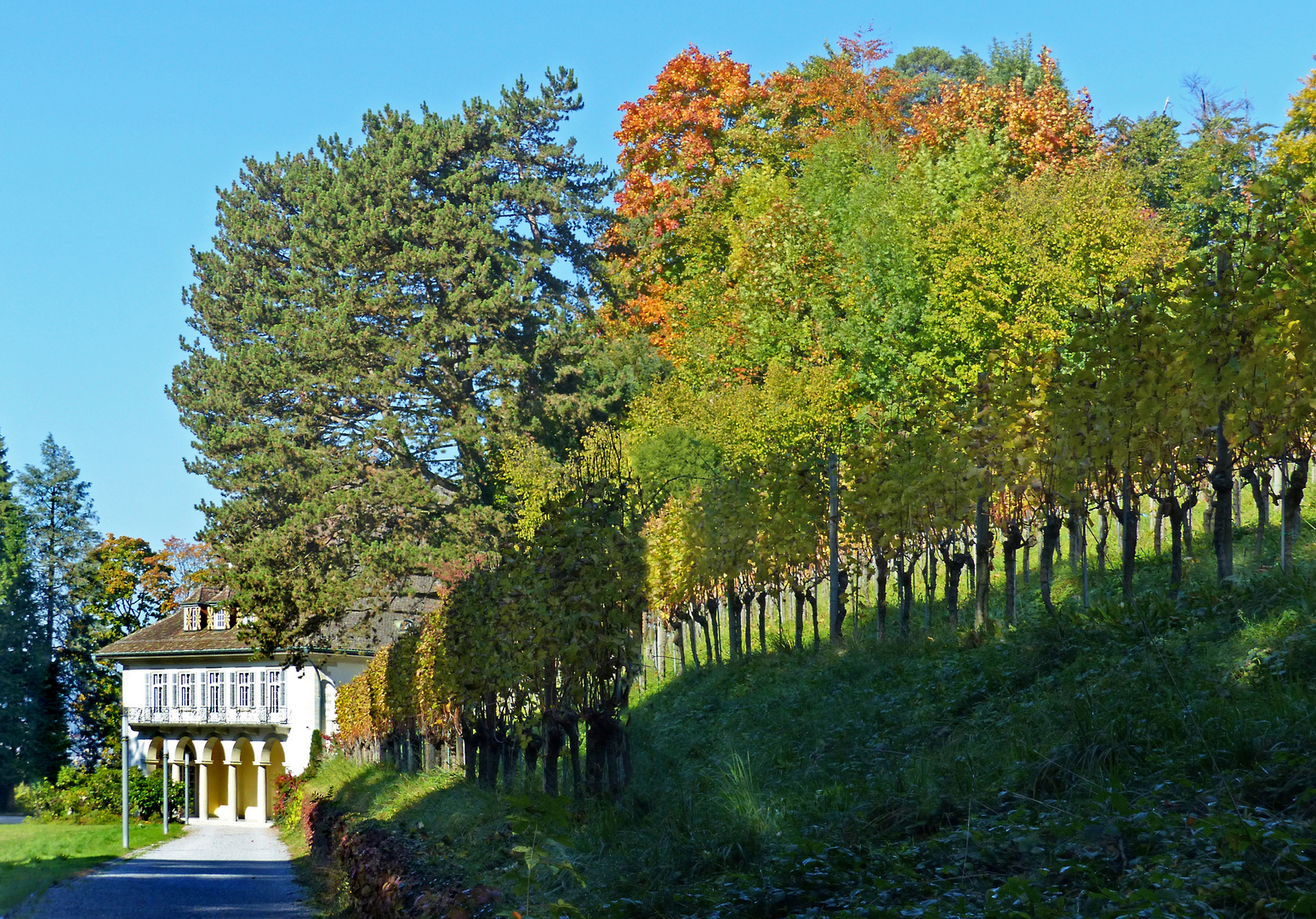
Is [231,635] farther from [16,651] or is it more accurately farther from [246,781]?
[16,651]

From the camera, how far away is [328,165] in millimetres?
46219

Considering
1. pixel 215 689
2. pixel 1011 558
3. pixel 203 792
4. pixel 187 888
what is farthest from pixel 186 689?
pixel 1011 558

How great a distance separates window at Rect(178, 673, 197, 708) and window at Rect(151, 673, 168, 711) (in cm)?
90

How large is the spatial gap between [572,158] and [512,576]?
31.4m

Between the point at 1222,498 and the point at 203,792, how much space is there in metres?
49.9

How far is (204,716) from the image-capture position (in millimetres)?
54219

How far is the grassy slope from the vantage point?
6621 millimetres

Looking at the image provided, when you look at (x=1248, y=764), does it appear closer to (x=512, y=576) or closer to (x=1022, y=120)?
(x=512, y=576)

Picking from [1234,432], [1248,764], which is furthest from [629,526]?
[1248,764]

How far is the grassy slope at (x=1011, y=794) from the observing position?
662 cm

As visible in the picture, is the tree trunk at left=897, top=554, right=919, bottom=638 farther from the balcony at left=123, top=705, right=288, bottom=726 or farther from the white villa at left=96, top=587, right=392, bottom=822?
the balcony at left=123, top=705, right=288, bottom=726

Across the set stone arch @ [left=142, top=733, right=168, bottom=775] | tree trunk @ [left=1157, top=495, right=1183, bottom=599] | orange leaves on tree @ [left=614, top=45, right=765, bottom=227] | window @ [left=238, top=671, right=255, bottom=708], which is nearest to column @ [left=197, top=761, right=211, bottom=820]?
stone arch @ [left=142, top=733, right=168, bottom=775]

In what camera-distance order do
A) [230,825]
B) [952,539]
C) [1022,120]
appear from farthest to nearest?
[230,825] < [1022,120] < [952,539]

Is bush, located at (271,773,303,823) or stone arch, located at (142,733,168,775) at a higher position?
stone arch, located at (142,733,168,775)
